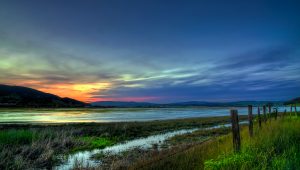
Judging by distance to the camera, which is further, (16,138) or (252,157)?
(16,138)

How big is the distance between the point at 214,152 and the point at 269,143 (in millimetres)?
2278

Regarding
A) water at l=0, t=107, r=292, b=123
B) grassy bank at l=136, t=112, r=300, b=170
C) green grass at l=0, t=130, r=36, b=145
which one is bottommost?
water at l=0, t=107, r=292, b=123

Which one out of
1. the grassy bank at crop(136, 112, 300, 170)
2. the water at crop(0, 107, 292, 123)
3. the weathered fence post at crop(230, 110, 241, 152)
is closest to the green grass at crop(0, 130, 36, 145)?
the grassy bank at crop(136, 112, 300, 170)

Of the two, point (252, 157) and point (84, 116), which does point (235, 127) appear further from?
point (84, 116)

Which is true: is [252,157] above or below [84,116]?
above

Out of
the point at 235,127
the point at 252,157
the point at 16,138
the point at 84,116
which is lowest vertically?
the point at 84,116

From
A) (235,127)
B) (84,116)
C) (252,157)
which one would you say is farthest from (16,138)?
(84,116)

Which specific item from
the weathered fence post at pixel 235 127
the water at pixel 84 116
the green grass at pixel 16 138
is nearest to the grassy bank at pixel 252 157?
the weathered fence post at pixel 235 127

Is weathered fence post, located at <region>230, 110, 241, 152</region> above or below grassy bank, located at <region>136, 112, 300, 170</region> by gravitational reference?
above

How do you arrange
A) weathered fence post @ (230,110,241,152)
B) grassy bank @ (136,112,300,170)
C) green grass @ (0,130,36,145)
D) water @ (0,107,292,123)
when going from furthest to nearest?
water @ (0,107,292,123) < green grass @ (0,130,36,145) < weathered fence post @ (230,110,241,152) < grassy bank @ (136,112,300,170)

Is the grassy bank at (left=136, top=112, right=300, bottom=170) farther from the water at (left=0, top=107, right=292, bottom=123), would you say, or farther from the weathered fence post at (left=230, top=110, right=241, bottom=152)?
the water at (left=0, top=107, right=292, bottom=123)

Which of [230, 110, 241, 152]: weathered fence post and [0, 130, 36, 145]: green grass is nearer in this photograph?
[230, 110, 241, 152]: weathered fence post

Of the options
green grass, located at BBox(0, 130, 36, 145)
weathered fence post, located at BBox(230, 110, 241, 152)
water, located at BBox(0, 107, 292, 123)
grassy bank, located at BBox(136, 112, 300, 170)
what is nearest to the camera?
grassy bank, located at BBox(136, 112, 300, 170)

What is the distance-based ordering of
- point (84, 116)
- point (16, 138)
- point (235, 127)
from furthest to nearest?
point (84, 116)
point (16, 138)
point (235, 127)
